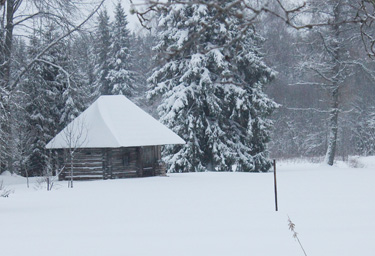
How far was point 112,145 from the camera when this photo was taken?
22859 mm

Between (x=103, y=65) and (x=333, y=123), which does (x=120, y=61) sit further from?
(x=333, y=123)

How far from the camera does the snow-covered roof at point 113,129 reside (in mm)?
23219

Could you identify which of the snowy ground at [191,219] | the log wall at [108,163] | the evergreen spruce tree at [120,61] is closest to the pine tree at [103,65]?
the evergreen spruce tree at [120,61]

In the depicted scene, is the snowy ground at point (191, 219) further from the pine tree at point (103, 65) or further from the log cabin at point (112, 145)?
the pine tree at point (103, 65)

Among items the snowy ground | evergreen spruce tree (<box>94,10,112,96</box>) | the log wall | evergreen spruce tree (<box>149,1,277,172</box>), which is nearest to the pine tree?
evergreen spruce tree (<box>94,10,112,96</box>)

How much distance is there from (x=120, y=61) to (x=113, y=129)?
20.8 metres

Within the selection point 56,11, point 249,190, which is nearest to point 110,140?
point 56,11

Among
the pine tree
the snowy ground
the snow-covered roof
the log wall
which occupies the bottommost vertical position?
the snowy ground

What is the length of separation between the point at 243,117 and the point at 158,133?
6.50m

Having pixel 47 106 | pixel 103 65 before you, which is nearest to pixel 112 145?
pixel 47 106

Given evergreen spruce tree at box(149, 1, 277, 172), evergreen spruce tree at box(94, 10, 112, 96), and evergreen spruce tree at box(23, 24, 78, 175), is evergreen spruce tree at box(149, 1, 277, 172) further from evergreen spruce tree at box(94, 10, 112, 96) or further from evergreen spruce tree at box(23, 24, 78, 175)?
evergreen spruce tree at box(94, 10, 112, 96)

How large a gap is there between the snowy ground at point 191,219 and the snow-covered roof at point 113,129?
10.8ft

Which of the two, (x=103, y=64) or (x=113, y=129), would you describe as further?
(x=103, y=64)

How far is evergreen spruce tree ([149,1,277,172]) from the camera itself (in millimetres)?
26781
